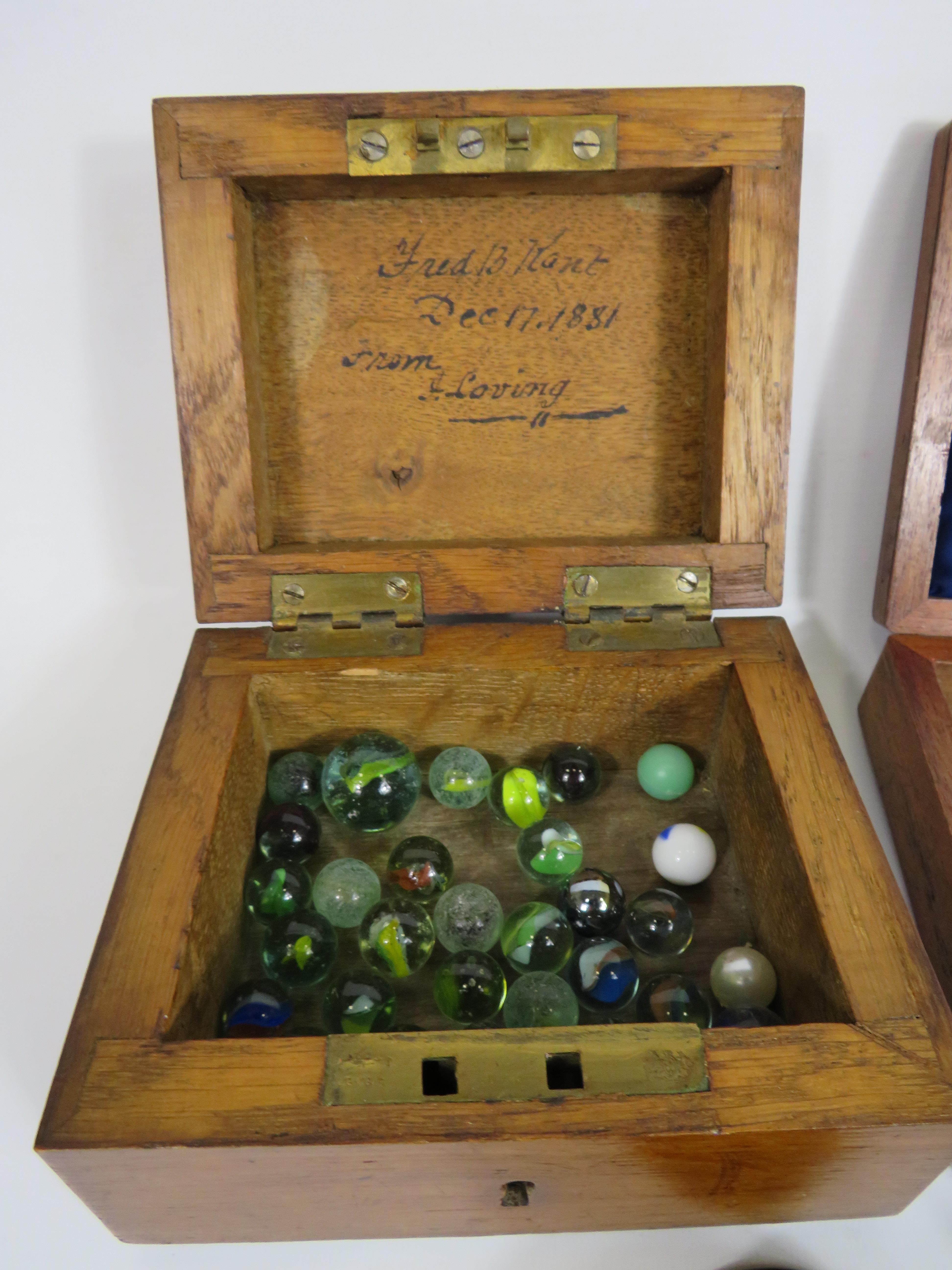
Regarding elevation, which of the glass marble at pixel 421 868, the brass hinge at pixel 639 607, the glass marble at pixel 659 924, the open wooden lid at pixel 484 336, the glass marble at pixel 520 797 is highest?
the open wooden lid at pixel 484 336

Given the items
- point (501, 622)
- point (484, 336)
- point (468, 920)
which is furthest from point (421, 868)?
point (484, 336)

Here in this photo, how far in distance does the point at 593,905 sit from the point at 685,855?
0.15 metres

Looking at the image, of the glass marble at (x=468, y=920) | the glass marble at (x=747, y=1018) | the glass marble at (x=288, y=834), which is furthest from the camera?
the glass marble at (x=288, y=834)

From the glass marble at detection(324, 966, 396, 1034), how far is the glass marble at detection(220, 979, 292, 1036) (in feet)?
0.15

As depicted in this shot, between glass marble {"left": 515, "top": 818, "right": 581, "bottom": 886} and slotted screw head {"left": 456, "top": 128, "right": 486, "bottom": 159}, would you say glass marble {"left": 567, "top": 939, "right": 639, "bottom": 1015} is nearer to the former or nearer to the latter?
glass marble {"left": 515, "top": 818, "right": 581, "bottom": 886}

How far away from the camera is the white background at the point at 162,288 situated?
1159 mm

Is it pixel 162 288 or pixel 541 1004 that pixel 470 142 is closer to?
pixel 162 288

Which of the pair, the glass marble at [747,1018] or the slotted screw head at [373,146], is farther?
the slotted screw head at [373,146]

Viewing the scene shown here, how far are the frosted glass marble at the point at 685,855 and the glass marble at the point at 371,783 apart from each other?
31 centimetres

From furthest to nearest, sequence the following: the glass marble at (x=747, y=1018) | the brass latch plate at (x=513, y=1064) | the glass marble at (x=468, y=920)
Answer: the glass marble at (x=468, y=920), the glass marble at (x=747, y=1018), the brass latch plate at (x=513, y=1064)

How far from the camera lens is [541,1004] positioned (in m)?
0.89

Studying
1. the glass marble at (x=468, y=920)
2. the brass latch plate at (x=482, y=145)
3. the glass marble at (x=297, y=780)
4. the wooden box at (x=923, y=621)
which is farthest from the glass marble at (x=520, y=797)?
the brass latch plate at (x=482, y=145)

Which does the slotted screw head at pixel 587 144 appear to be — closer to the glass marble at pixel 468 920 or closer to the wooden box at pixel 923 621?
the wooden box at pixel 923 621

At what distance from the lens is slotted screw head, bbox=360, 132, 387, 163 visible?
3.45 ft
